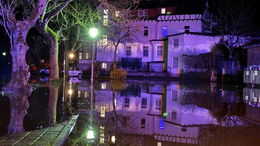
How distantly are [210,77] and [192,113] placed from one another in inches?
1216

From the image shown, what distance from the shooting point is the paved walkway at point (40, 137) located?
19.1 feet

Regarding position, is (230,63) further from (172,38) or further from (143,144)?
(143,144)

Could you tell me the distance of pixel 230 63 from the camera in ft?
135

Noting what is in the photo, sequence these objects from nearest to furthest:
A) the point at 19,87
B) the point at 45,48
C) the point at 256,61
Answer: the point at 19,87
the point at 256,61
the point at 45,48

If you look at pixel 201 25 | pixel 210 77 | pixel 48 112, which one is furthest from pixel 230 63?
pixel 48 112

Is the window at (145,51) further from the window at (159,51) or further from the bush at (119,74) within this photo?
the bush at (119,74)

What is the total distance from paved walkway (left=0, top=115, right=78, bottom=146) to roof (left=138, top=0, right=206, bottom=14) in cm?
4498

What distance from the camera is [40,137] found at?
6332mm

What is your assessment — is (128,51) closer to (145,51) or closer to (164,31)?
(145,51)

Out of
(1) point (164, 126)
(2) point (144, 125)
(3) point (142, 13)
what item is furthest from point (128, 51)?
(1) point (164, 126)

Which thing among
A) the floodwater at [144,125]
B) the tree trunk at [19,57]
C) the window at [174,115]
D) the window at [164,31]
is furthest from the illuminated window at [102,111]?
the window at [164,31]

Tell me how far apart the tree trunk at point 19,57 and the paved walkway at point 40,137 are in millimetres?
10479

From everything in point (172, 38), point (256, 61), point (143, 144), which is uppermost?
point (172, 38)

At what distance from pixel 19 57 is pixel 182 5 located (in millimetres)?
39779
